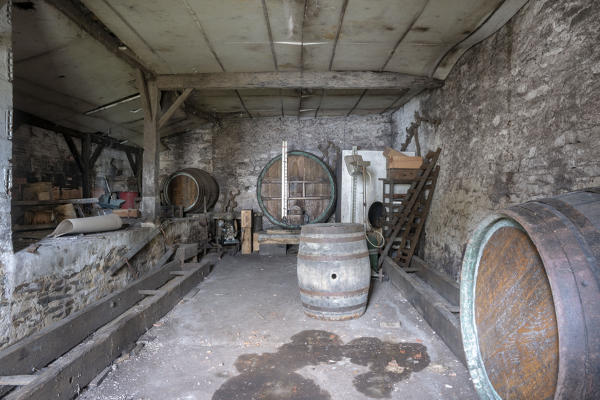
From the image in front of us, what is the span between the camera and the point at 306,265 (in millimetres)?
3045

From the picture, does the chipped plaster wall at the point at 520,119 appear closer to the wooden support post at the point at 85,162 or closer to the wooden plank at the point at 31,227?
the wooden plank at the point at 31,227

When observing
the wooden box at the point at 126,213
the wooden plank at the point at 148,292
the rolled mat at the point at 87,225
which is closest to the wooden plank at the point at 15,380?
the wooden plank at the point at 148,292

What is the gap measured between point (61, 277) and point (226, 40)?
2.73 metres

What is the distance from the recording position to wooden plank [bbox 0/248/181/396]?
1.81 m

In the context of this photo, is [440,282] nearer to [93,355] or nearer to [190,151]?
[93,355]

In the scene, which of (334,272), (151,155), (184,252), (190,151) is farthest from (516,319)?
(190,151)

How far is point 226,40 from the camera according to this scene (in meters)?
3.62

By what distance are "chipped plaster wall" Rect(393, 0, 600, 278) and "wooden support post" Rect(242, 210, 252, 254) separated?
10.6 ft

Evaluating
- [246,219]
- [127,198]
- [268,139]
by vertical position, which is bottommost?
[246,219]

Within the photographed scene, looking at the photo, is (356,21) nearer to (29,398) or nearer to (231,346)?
(231,346)

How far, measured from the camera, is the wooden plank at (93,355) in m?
1.61

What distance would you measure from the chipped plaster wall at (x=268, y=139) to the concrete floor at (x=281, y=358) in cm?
407

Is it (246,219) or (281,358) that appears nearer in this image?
(281,358)

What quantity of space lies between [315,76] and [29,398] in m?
4.25
